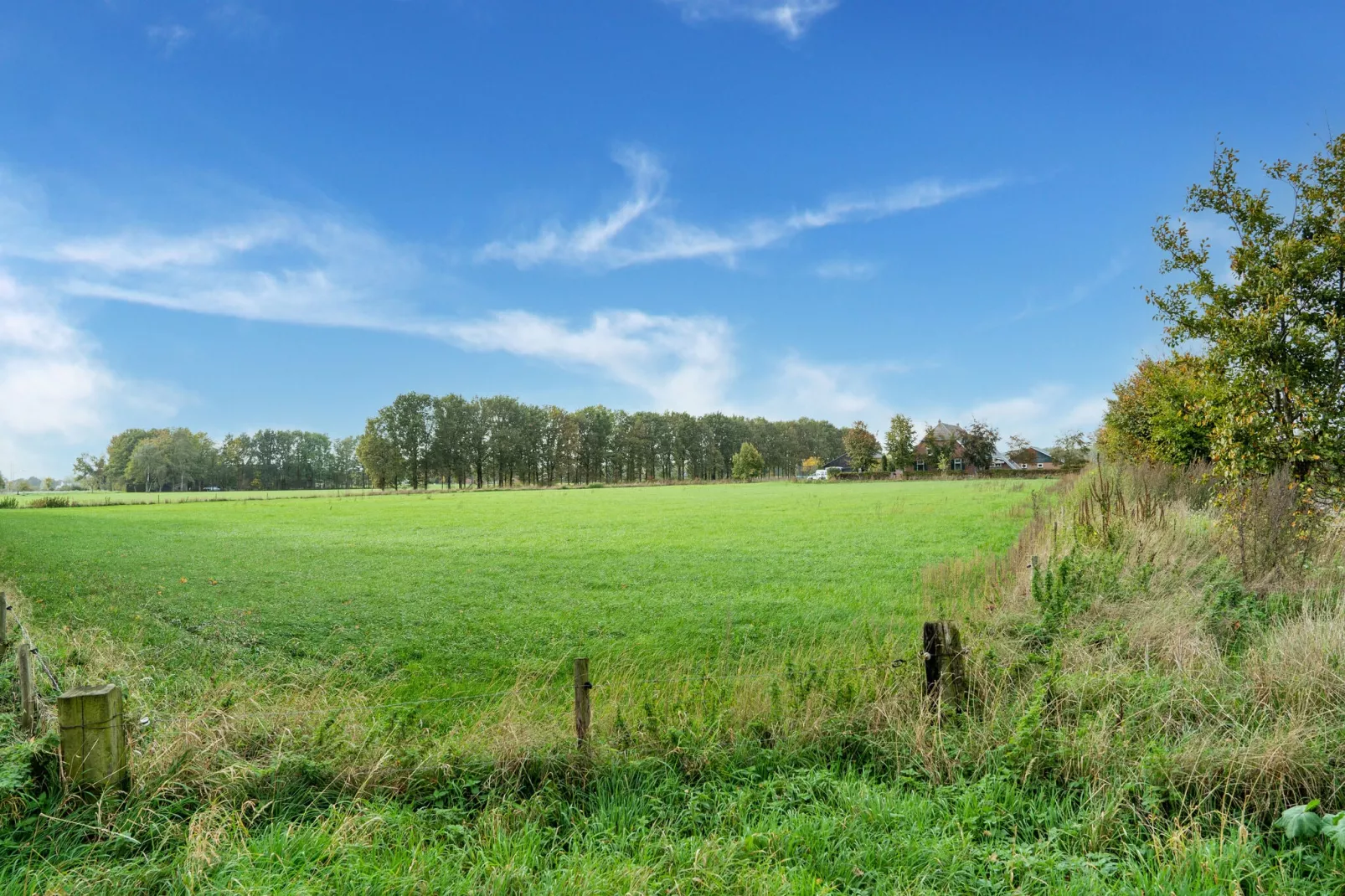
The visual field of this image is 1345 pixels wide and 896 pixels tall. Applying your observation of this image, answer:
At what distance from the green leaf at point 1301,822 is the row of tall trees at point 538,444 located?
87.7 metres

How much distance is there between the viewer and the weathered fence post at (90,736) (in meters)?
3.52

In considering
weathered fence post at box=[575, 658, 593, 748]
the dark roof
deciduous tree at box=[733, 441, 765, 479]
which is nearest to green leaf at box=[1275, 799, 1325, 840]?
weathered fence post at box=[575, 658, 593, 748]

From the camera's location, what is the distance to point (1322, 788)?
3.80 meters

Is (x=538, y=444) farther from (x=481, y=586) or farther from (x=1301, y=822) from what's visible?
(x=1301, y=822)

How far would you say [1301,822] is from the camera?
10.8 ft

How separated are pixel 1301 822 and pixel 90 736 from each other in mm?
6282

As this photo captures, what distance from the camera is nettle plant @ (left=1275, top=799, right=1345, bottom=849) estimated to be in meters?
3.19

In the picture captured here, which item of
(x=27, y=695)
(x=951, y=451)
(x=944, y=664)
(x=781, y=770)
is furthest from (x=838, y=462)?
(x=27, y=695)

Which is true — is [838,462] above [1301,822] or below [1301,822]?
above

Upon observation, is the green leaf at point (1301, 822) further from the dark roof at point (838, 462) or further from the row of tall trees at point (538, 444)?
the dark roof at point (838, 462)

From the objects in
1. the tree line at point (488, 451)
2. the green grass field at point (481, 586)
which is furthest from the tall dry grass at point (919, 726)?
the tree line at point (488, 451)

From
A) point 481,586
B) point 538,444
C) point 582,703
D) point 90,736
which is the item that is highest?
point 538,444

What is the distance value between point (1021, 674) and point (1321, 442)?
6480 millimetres

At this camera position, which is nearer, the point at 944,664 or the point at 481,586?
the point at 944,664
